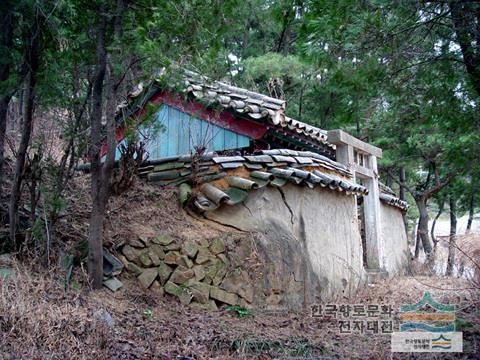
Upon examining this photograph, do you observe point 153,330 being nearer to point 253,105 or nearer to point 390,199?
point 253,105

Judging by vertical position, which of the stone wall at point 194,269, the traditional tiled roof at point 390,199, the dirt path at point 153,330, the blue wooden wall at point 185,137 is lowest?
the dirt path at point 153,330

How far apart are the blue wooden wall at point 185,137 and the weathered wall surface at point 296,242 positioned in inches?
74.4

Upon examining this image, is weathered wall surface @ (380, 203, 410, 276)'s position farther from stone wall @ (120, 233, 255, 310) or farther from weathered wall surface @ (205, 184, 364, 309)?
stone wall @ (120, 233, 255, 310)

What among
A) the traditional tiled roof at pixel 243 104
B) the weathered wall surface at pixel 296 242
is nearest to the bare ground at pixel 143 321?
the weathered wall surface at pixel 296 242

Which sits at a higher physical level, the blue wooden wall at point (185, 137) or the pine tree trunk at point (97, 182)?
the blue wooden wall at point (185, 137)

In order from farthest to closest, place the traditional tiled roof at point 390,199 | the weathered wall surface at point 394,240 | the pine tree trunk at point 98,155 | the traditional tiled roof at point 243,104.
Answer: the weathered wall surface at point 394,240 < the traditional tiled roof at point 390,199 < the traditional tiled roof at point 243,104 < the pine tree trunk at point 98,155

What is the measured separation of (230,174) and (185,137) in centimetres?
234

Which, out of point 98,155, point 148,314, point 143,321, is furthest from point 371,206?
point 98,155

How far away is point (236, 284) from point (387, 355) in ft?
6.25

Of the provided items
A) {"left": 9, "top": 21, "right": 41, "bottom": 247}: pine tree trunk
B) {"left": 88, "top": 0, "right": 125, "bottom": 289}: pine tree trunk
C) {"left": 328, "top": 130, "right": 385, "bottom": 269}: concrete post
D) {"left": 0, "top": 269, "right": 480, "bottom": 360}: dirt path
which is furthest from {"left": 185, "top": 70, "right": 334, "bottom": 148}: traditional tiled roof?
{"left": 0, "top": 269, "right": 480, "bottom": 360}: dirt path

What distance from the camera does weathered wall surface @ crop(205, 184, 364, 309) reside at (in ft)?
18.4

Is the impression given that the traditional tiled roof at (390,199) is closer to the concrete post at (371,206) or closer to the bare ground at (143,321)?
the concrete post at (371,206)

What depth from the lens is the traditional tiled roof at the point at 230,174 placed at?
5.71 meters

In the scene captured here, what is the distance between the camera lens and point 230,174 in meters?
5.98
